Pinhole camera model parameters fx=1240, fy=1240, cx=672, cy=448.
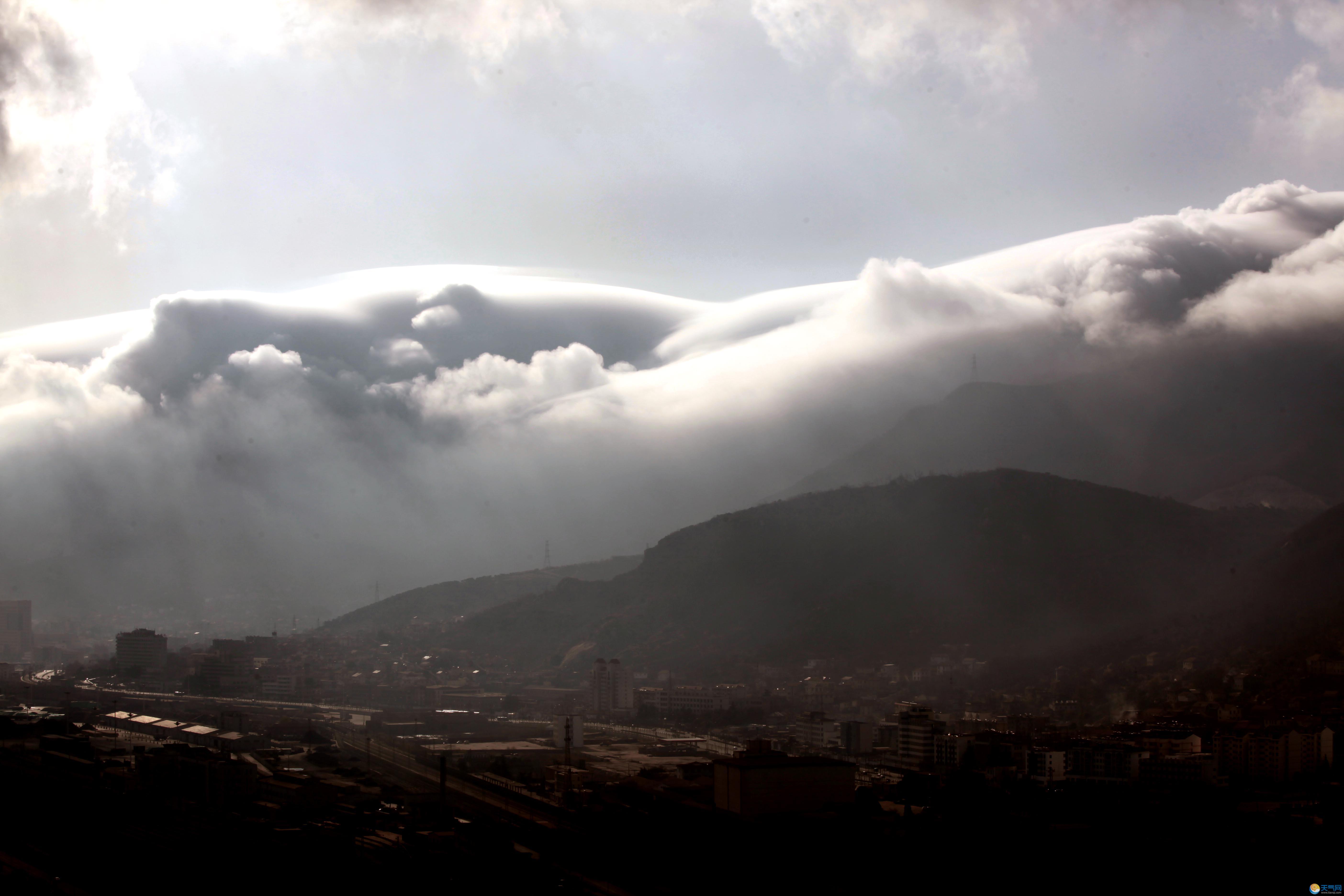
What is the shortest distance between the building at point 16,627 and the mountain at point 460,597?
84.7 feet

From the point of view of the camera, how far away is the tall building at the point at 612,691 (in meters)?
75.2

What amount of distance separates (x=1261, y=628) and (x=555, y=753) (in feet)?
138

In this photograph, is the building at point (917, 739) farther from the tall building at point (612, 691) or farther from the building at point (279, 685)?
the building at point (279, 685)

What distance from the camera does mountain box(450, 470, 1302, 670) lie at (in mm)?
90438

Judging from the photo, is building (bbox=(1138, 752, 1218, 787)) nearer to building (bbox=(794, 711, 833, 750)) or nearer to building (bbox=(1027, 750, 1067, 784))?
building (bbox=(1027, 750, 1067, 784))

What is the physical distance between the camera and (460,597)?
126438mm

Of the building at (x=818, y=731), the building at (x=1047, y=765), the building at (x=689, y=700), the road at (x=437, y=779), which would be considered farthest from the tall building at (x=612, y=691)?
the building at (x=1047, y=765)

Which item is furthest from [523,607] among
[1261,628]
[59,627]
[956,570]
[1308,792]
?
[1308,792]

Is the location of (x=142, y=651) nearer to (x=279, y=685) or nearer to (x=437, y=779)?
(x=279, y=685)

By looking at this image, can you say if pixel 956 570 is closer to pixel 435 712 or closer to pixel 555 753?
pixel 435 712

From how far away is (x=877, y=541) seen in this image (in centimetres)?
11044

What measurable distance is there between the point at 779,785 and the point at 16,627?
9796 centimetres

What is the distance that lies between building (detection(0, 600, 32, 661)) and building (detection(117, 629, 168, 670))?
59.3ft

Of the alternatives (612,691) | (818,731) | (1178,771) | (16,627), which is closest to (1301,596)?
(818,731)
